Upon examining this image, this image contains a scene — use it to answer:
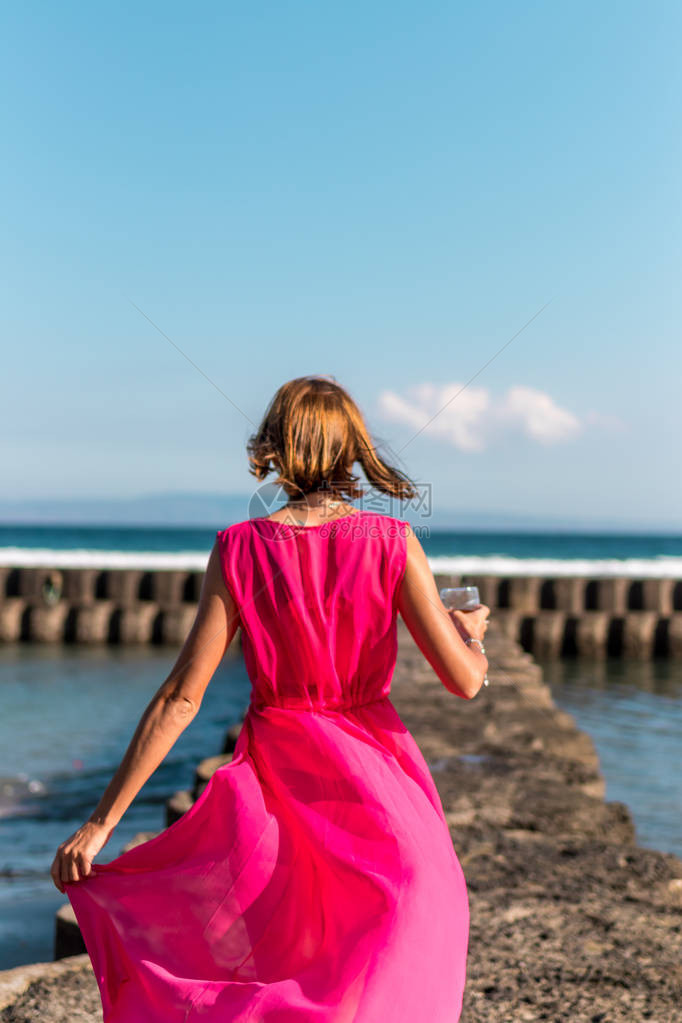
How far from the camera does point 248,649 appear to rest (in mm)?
2209

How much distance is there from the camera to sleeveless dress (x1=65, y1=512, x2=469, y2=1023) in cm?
185

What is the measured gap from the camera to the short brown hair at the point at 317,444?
2.14 meters

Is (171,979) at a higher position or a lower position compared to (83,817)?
higher

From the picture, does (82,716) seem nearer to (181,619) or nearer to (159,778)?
(159,778)

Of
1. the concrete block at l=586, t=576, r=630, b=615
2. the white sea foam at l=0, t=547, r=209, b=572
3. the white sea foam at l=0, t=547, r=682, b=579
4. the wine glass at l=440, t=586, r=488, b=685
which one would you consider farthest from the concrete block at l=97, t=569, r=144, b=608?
the white sea foam at l=0, t=547, r=209, b=572

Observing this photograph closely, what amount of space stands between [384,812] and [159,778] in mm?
5545

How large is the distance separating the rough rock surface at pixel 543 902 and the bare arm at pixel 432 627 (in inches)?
44.6

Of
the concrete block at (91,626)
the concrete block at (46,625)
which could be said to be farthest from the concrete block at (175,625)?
the concrete block at (46,625)

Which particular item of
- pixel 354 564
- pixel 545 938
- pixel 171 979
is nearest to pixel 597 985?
pixel 545 938

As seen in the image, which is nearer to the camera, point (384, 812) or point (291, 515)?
point (384, 812)

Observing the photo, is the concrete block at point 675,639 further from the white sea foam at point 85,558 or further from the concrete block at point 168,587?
the white sea foam at point 85,558

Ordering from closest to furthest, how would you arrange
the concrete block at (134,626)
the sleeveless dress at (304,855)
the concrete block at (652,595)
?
1. the sleeveless dress at (304,855)
2. the concrete block at (134,626)
3. the concrete block at (652,595)

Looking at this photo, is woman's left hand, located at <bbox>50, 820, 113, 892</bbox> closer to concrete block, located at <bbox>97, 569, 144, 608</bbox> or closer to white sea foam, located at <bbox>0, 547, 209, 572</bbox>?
concrete block, located at <bbox>97, 569, 144, 608</bbox>

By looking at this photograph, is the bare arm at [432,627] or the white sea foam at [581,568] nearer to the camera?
the bare arm at [432,627]
